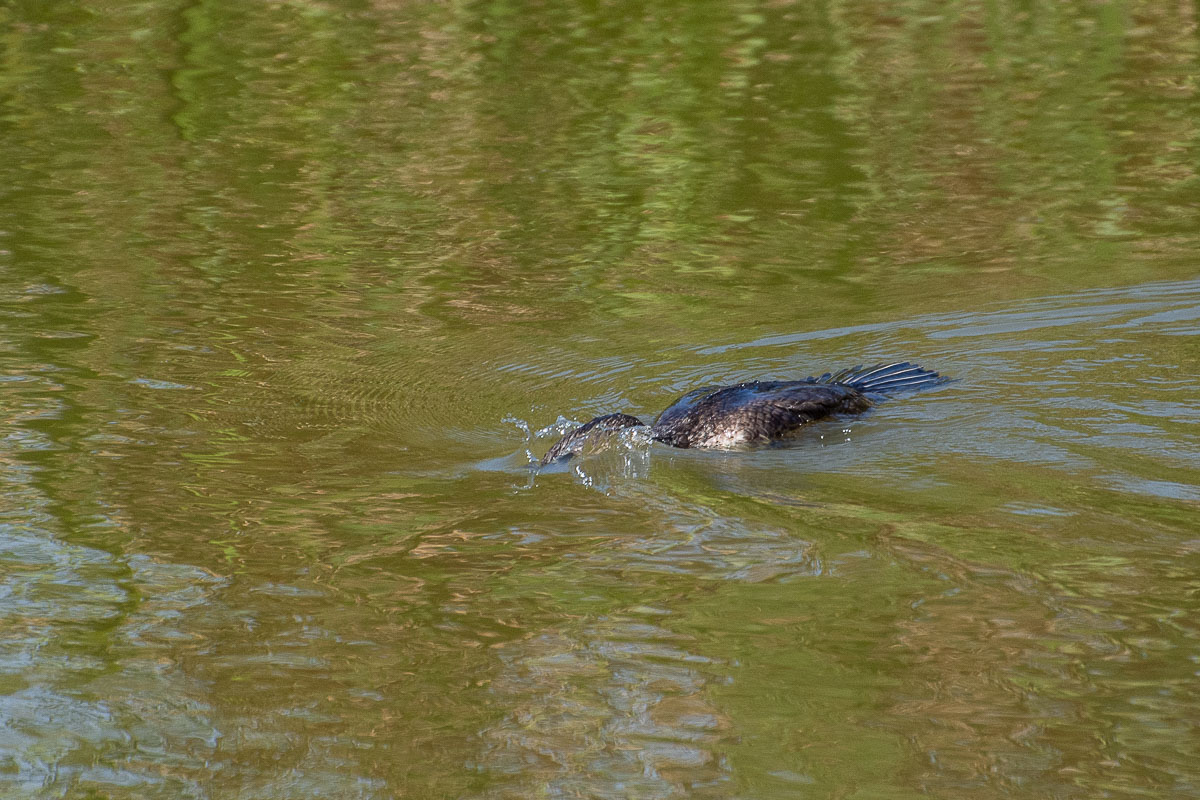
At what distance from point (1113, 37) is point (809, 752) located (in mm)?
12866

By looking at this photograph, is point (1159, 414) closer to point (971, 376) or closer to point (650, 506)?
point (971, 376)

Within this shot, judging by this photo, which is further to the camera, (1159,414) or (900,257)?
(900,257)

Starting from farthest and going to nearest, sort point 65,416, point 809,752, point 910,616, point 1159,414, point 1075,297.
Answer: point 1075,297 < point 65,416 < point 1159,414 < point 910,616 < point 809,752

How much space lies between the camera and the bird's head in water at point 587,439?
22.0ft

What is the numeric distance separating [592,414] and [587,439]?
881 millimetres

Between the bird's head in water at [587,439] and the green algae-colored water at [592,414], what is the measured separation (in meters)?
0.14

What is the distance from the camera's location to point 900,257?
975cm

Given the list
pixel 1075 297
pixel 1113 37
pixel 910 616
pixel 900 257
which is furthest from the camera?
pixel 1113 37

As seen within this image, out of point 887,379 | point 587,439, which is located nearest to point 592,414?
point 587,439

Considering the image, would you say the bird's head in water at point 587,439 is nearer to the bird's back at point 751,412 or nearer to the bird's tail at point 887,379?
the bird's back at point 751,412

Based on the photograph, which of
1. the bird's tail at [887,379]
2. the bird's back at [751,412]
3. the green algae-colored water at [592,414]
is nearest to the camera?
the green algae-colored water at [592,414]

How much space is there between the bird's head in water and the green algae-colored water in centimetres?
14

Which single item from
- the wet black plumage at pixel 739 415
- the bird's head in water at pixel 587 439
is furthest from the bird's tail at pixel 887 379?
the bird's head in water at pixel 587 439

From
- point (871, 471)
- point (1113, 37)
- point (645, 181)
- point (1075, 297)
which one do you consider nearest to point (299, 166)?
point (645, 181)
